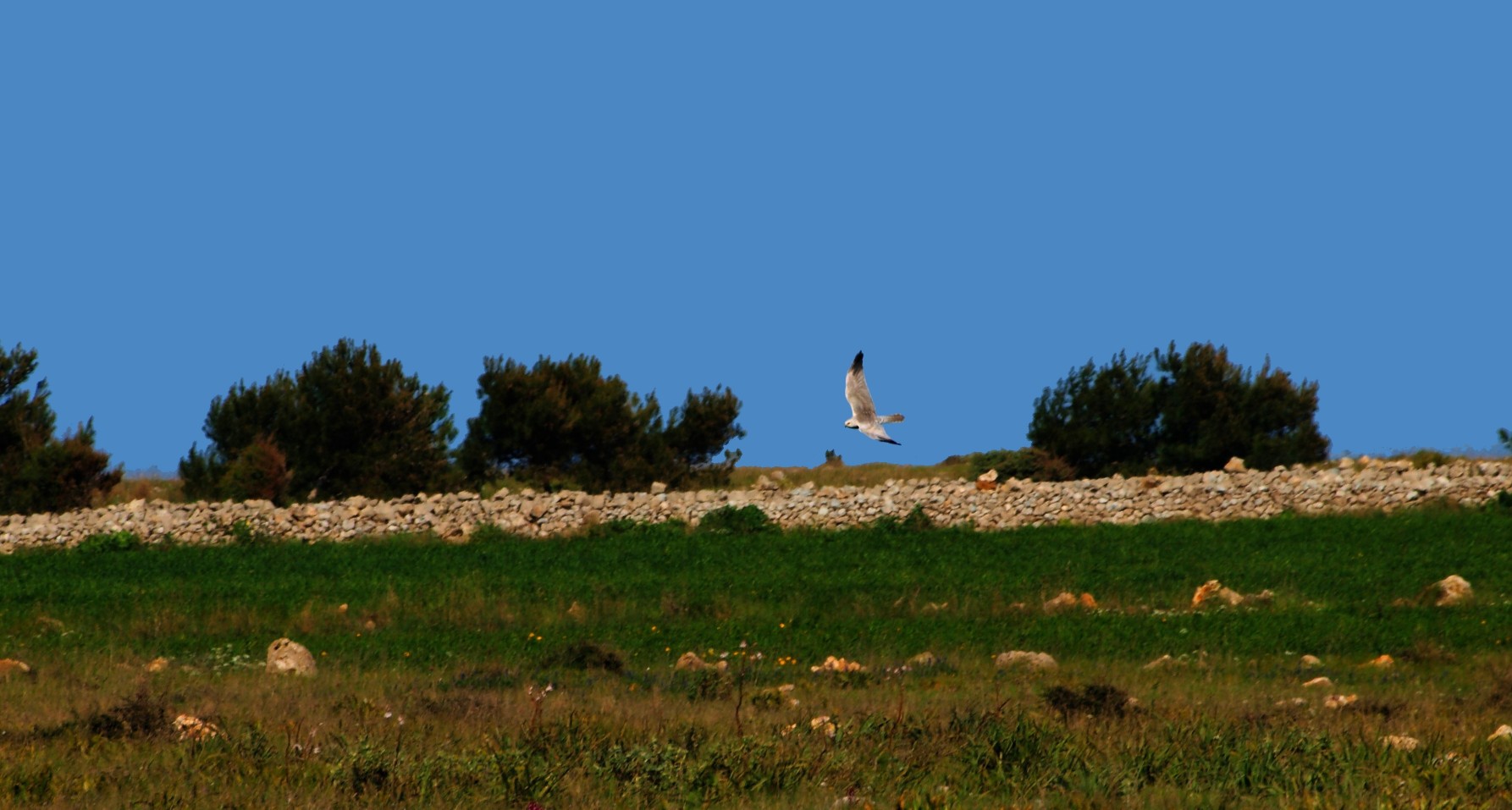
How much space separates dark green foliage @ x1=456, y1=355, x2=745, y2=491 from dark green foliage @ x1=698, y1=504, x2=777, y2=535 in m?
13.5

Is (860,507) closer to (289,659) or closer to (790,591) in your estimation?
(790,591)

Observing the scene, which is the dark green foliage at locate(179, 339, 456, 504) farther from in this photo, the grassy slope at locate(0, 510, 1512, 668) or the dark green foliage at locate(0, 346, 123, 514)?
the grassy slope at locate(0, 510, 1512, 668)

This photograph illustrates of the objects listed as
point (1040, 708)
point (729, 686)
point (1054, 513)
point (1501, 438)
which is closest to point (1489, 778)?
point (1040, 708)

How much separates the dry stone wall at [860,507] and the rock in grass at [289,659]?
45.3 ft

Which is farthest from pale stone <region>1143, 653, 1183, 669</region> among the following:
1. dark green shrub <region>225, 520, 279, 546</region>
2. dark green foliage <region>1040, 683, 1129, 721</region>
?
dark green shrub <region>225, 520, 279, 546</region>

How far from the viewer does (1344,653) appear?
17.0m

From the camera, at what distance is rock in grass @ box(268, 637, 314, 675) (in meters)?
15.7

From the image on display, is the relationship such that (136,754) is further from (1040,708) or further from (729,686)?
(1040,708)

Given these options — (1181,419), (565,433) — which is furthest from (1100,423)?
(565,433)

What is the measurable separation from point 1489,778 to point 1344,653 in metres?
8.22

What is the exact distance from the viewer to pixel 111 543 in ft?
98.2

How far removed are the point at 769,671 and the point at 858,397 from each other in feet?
11.5

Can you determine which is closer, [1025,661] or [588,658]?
[1025,661]

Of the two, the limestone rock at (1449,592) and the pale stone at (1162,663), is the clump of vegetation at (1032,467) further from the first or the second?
the pale stone at (1162,663)
